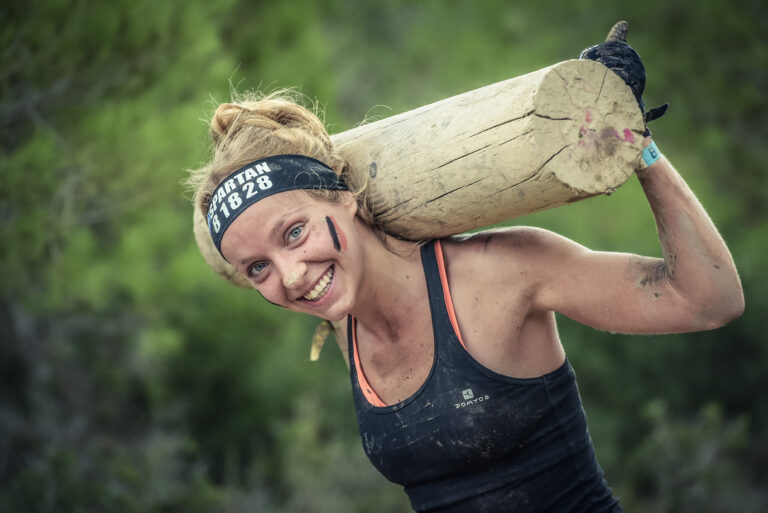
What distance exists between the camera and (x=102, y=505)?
503 cm

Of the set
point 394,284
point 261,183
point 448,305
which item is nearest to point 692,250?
point 448,305

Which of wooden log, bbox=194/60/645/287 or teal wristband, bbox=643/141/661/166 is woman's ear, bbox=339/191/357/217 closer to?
wooden log, bbox=194/60/645/287

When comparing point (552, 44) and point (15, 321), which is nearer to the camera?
point (15, 321)

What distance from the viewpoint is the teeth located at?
1.93 metres

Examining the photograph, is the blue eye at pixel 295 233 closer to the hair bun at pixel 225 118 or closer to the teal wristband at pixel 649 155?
the hair bun at pixel 225 118

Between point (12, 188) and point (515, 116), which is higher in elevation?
point (12, 188)

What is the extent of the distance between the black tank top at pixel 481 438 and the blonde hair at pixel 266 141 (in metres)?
0.31

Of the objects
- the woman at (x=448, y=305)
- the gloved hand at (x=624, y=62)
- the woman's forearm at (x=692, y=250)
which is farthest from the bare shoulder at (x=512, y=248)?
the gloved hand at (x=624, y=62)

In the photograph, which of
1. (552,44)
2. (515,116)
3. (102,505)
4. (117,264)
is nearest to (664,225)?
(515,116)

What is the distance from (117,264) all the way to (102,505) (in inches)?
69.8

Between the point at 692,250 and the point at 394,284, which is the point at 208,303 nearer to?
the point at 394,284

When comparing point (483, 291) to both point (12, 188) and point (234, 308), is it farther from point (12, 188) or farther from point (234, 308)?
point (234, 308)

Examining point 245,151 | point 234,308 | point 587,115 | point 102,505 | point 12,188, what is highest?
point 12,188

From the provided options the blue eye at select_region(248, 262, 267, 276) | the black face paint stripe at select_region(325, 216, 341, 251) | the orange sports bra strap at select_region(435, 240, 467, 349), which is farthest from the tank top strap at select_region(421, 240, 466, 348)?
the blue eye at select_region(248, 262, 267, 276)
